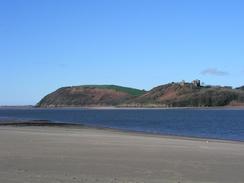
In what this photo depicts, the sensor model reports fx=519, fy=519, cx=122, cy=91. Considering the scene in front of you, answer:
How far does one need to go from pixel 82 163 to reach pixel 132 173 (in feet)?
10.4

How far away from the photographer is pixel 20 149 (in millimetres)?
25641

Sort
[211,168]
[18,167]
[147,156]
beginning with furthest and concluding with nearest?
1. [147,156]
2. [211,168]
3. [18,167]

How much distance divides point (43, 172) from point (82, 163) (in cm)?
312

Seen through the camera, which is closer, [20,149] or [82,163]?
[82,163]

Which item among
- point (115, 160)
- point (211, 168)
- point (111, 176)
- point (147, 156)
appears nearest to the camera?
point (111, 176)

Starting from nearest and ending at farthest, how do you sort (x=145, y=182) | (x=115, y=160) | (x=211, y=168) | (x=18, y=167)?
(x=145, y=182) → (x=18, y=167) → (x=211, y=168) → (x=115, y=160)

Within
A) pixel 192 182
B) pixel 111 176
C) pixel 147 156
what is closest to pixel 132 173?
pixel 111 176

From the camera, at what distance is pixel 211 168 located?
2006 cm

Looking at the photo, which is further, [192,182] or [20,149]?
[20,149]

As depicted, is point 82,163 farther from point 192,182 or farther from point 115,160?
point 192,182

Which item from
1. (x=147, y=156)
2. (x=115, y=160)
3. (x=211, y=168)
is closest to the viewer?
(x=211, y=168)

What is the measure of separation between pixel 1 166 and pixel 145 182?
5.77 m

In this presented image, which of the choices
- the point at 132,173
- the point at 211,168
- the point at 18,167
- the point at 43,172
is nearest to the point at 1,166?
the point at 18,167

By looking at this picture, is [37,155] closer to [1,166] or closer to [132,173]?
[1,166]
